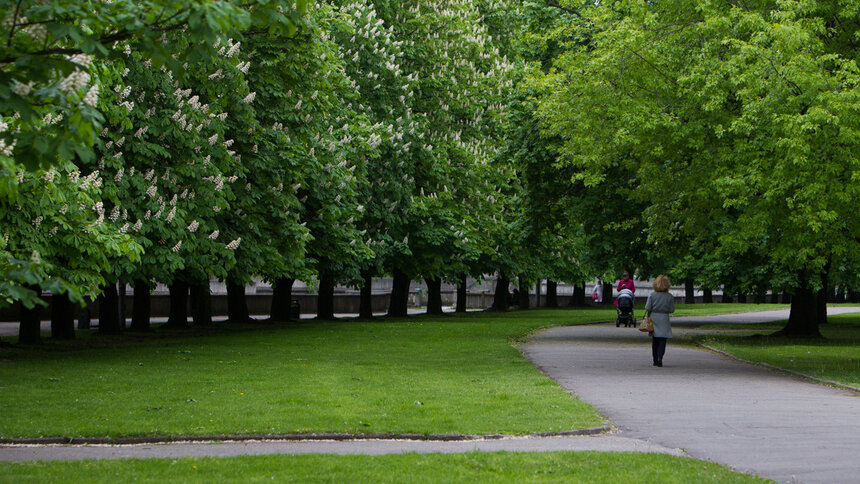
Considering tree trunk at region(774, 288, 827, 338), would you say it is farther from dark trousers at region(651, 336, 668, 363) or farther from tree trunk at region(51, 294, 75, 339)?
tree trunk at region(51, 294, 75, 339)

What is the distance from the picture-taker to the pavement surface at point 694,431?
9.54 metres

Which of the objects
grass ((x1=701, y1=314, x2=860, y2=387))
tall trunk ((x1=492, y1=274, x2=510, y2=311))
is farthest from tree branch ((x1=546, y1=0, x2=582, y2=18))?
tall trunk ((x1=492, y1=274, x2=510, y2=311))

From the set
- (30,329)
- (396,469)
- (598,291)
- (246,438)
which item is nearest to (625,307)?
(598,291)

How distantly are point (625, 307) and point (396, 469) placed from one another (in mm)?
30374

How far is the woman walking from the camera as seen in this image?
66.3 ft

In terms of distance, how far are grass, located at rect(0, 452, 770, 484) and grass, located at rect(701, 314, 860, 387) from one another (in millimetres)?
9119

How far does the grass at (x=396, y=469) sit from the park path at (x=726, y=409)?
31.1 inches

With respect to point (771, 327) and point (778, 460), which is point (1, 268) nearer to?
point (778, 460)

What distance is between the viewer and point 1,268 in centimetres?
707

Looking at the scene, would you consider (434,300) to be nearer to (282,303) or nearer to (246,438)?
(282,303)

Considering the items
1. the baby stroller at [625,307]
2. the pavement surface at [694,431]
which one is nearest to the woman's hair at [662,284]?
the pavement surface at [694,431]

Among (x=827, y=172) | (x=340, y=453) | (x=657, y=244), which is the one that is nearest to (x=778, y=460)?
(x=340, y=453)

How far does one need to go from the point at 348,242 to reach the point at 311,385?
17.4 meters

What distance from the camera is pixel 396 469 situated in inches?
342
